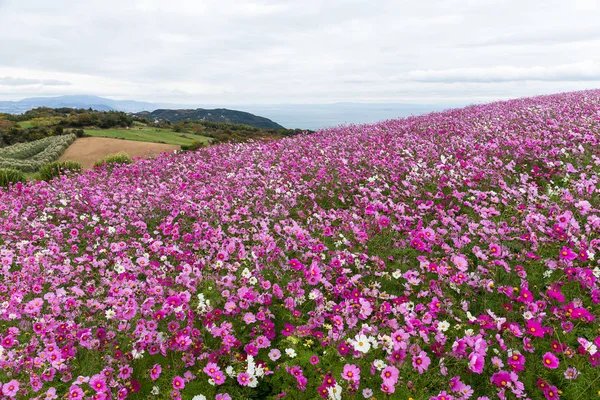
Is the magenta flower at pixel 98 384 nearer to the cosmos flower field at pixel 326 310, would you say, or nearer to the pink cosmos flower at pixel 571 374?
the cosmos flower field at pixel 326 310

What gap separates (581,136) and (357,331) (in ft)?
28.8

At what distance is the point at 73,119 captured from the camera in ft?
147

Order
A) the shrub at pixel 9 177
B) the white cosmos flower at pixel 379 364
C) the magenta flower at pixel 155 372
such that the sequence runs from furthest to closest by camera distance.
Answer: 1. the shrub at pixel 9 177
2. the magenta flower at pixel 155 372
3. the white cosmos flower at pixel 379 364

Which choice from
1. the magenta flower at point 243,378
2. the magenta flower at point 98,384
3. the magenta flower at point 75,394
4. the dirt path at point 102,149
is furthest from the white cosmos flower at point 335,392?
the dirt path at point 102,149

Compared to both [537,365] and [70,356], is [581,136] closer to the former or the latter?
[537,365]

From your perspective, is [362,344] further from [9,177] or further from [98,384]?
[9,177]

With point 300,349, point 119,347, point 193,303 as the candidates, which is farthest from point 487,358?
point 119,347

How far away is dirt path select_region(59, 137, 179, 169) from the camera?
79.9ft

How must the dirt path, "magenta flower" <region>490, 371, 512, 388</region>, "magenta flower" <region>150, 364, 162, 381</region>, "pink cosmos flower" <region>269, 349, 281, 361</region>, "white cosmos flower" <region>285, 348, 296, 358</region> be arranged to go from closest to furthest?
"magenta flower" <region>490, 371, 512, 388</region> < "magenta flower" <region>150, 364, 162, 381</region> < "white cosmos flower" <region>285, 348, 296, 358</region> < "pink cosmos flower" <region>269, 349, 281, 361</region> < the dirt path

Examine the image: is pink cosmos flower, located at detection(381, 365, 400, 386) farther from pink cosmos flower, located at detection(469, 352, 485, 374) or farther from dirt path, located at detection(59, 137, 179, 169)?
dirt path, located at detection(59, 137, 179, 169)

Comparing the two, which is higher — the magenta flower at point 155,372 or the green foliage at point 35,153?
the green foliage at point 35,153

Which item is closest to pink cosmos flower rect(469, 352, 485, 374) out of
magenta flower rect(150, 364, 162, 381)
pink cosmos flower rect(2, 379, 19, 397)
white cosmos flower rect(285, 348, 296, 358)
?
white cosmos flower rect(285, 348, 296, 358)

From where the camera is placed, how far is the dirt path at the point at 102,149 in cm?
2436

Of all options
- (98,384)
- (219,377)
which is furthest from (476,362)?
(98,384)
